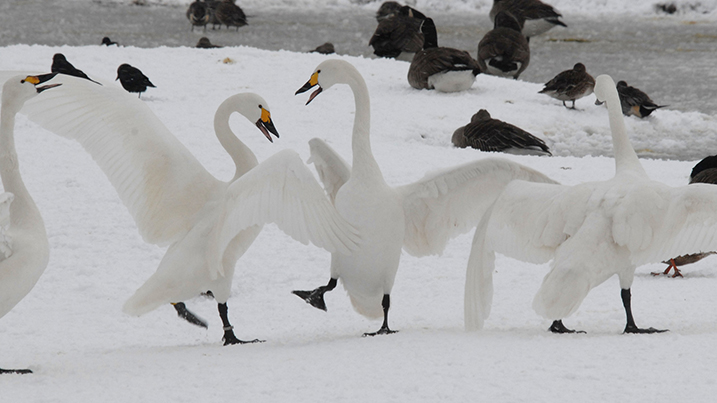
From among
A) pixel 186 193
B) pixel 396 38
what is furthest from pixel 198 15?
pixel 186 193

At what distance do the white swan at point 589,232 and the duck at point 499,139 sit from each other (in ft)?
13.5

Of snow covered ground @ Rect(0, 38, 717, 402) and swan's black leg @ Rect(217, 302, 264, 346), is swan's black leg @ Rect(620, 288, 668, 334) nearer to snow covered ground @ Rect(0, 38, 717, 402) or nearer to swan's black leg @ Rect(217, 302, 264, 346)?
snow covered ground @ Rect(0, 38, 717, 402)

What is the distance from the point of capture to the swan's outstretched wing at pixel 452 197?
13.1 ft

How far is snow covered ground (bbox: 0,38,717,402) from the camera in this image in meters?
2.73

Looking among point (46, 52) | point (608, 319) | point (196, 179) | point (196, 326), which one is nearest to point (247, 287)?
point (196, 326)

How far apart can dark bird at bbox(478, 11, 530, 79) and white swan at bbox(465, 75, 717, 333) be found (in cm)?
864

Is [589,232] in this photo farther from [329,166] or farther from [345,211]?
[329,166]

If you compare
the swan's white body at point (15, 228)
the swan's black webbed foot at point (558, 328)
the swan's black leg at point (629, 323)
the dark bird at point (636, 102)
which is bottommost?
the swan's black webbed foot at point (558, 328)

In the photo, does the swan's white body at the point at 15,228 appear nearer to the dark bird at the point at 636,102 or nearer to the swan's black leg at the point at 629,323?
the swan's black leg at the point at 629,323

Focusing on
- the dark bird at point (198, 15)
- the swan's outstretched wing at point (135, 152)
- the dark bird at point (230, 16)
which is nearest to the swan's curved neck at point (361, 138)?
the swan's outstretched wing at point (135, 152)

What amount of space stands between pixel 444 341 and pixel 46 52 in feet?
27.1

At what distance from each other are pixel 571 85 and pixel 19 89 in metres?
7.20

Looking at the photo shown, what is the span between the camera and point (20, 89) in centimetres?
351

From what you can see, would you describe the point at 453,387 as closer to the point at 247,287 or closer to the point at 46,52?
the point at 247,287
